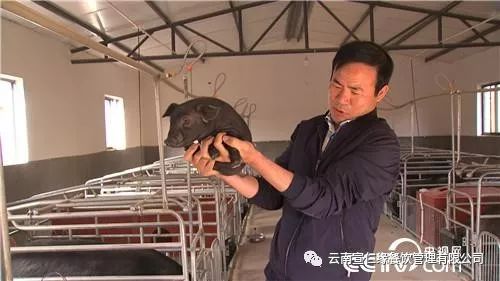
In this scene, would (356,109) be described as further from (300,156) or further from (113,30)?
(113,30)

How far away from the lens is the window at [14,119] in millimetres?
4039

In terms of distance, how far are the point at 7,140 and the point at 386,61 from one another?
158 inches

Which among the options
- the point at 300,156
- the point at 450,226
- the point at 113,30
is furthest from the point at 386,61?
the point at 113,30

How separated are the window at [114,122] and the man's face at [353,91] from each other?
6.21 meters

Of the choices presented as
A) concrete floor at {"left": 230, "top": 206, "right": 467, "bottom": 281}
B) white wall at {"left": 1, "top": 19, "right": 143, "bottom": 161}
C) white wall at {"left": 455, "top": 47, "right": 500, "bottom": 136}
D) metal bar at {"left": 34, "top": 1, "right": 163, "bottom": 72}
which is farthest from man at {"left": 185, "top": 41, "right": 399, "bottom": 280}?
white wall at {"left": 455, "top": 47, "right": 500, "bottom": 136}

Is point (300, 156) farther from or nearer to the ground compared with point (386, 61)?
nearer to the ground

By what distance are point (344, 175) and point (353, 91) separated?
204 mm

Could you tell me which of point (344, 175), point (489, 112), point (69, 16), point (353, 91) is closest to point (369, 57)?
point (353, 91)

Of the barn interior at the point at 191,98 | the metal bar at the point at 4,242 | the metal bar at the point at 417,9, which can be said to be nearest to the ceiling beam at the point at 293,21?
the barn interior at the point at 191,98

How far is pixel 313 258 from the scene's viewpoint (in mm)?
1005

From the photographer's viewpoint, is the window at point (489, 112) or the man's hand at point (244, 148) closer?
the man's hand at point (244, 148)

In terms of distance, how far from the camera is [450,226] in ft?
10.3

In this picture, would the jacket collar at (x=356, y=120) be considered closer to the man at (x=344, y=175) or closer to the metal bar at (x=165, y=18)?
the man at (x=344, y=175)

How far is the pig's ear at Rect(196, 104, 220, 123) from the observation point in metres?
0.84
